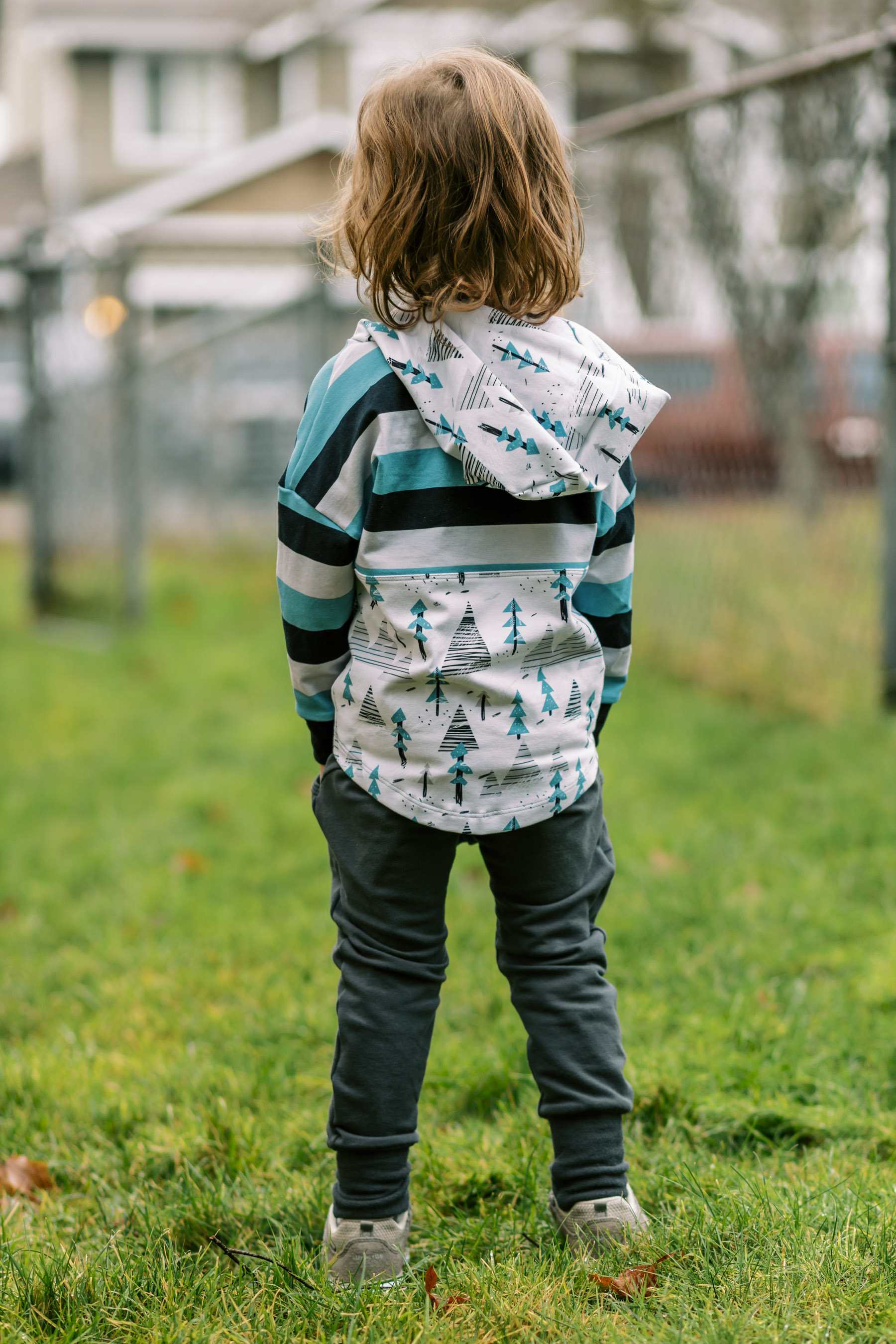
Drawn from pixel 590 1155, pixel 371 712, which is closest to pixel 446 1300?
pixel 590 1155

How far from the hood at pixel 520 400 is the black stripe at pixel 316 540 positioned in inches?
7.5

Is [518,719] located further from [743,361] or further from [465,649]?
[743,361]

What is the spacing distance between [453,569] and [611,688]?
42cm

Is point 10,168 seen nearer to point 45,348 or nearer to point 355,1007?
point 45,348

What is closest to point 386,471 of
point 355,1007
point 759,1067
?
point 355,1007

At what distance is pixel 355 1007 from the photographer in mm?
1914

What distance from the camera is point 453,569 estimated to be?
185 centimetres

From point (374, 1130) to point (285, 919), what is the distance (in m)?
1.57

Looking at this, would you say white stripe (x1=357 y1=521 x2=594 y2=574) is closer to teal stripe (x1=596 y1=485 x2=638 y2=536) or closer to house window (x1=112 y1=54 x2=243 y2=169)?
teal stripe (x1=596 y1=485 x2=638 y2=536)

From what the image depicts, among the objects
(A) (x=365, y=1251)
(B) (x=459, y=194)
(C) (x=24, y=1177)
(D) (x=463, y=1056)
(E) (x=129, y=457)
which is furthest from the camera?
(E) (x=129, y=457)

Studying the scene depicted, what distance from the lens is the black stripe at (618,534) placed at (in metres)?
2.00

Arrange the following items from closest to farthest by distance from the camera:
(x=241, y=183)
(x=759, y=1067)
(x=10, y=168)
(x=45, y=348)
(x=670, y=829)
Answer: (x=759, y=1067)
(x=670, y=829)
(x=45, y=348)
(x=241, y=183)
(x=10, y=168)

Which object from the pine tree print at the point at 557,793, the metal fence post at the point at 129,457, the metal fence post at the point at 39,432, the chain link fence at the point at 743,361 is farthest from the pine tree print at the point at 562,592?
the metal fence post at the point at 39,432

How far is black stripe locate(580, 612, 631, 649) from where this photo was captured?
2.07m
